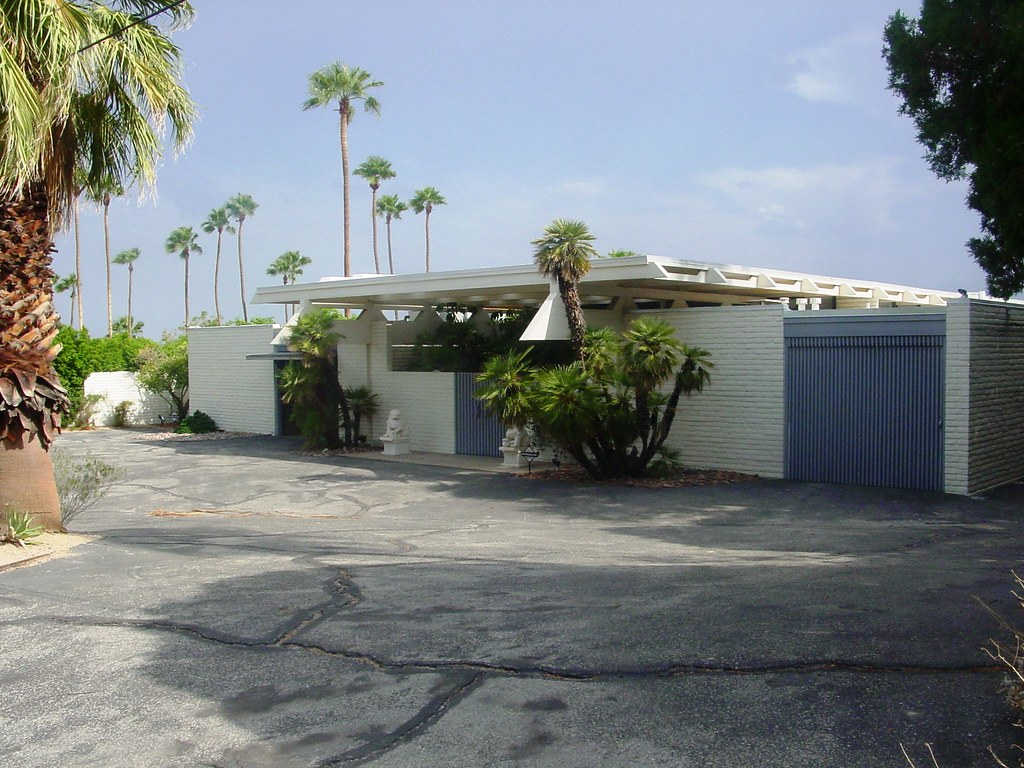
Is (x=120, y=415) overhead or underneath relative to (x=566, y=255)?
underneath

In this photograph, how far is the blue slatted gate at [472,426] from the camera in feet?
68.6

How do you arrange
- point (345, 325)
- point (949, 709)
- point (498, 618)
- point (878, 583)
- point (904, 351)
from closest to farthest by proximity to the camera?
point (949, 709) → point (498, 618) → point (878, 583) → point (904, 351) → point (345, 325)

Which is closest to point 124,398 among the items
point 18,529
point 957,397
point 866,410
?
point 18,529

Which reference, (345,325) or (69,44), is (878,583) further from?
(345,325)

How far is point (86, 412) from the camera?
30.2m

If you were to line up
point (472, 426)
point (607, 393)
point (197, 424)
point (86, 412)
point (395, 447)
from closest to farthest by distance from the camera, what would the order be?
1. point (607, 393)
2. point (472, 426)
3. point (395, 447)
4. point (197, 424)
5. point (86, 412)

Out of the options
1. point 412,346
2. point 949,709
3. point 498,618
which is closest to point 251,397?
point 412,346

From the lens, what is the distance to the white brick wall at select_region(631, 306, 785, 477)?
1641 centimetres

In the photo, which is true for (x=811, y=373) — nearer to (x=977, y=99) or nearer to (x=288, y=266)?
(x=977, y=99)

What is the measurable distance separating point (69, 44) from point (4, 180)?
5.04ft

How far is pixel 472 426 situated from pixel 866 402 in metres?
8.91

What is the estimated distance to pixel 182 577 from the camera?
8180 mm

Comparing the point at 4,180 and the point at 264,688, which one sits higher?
the point at 4,180

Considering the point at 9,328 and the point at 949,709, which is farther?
the point at 9,328
